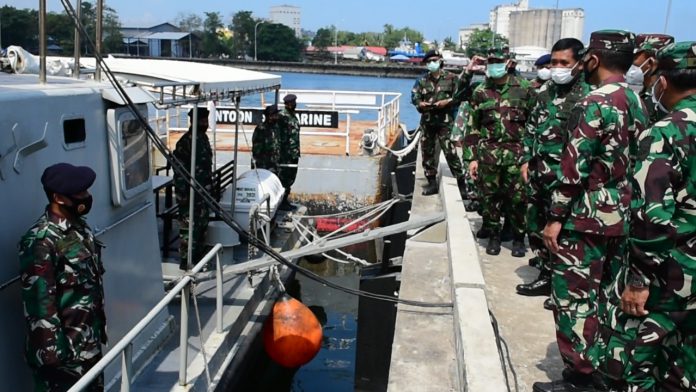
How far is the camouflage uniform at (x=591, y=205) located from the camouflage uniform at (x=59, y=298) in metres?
2.38

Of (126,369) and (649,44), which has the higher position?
(649,44)

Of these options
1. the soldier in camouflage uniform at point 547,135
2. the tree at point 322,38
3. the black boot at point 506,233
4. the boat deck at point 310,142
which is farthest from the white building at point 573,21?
the soldier in camouflage uniform at point 547,135

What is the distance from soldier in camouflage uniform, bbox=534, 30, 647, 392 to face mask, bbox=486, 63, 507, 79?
7.62ft

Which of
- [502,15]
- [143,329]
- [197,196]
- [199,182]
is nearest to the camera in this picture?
[143,329]

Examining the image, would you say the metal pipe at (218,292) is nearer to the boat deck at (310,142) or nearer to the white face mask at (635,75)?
the white face mask at (635,75)

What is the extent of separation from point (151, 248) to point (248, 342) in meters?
1.37

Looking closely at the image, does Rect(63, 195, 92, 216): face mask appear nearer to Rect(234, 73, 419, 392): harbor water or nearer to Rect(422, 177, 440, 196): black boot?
Rect(234, 73, 419, 392): harbor water

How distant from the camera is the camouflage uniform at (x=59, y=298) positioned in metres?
3.05

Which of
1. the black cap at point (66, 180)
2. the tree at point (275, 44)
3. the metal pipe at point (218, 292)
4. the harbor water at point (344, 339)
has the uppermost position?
the tree at point (275, 44)

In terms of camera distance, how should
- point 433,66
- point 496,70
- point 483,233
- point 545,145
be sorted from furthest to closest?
point 433,66, point 483,233, point 496,70, point 545,145

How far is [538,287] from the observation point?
485cm

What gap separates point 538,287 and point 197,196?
125 inches

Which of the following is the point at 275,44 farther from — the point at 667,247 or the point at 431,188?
the point at 667,247

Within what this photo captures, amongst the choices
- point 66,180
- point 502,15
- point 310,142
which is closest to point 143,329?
point 66,180
